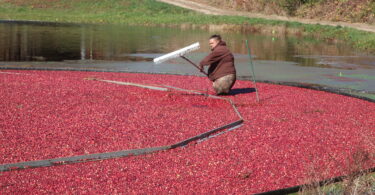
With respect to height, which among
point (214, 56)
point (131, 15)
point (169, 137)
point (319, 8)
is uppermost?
point (319, 8)

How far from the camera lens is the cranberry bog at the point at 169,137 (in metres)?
6.06

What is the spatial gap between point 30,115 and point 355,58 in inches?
626

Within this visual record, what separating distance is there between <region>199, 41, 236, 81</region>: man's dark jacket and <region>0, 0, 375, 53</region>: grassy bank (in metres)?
18.0

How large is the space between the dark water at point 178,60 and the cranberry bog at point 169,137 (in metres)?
3.54

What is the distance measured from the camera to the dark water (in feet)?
53.8

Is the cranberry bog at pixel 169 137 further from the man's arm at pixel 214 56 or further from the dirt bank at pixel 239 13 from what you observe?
the dirt bank at pixel 239 13

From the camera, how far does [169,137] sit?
7.98m

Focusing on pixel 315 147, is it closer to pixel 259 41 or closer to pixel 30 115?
pixel 30 115

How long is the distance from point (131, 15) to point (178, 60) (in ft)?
93.3

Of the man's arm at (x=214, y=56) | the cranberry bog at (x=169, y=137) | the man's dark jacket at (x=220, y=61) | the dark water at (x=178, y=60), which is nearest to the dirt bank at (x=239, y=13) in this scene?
the dark water at (x=178, y=60)

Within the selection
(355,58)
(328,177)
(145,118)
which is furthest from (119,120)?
(355,58)

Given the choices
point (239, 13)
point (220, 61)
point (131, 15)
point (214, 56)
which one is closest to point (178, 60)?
point (220, 61)

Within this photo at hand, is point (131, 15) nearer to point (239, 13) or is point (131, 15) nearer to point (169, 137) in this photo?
point (239, 13)

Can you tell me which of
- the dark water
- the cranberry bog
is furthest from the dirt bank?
the cranberry bog
